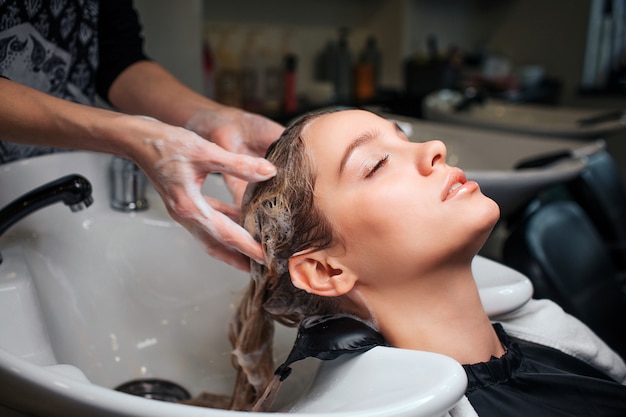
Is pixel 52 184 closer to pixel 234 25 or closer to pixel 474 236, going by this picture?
pixel 474 236

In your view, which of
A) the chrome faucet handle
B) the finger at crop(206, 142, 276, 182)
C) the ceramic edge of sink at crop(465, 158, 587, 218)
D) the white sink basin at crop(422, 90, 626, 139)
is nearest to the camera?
the finger at crop(206, 142, 276, 182)

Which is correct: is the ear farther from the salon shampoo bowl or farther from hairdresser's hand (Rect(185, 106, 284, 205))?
hairdresser's hand (Rect(185, 106, 284, 205))

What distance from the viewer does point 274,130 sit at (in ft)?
3.95

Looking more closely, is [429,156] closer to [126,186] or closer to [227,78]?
A: [126,186]

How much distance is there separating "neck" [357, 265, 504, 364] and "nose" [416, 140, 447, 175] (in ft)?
0.52

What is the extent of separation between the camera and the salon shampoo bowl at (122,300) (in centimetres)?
88

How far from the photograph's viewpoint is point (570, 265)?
5.57 ft

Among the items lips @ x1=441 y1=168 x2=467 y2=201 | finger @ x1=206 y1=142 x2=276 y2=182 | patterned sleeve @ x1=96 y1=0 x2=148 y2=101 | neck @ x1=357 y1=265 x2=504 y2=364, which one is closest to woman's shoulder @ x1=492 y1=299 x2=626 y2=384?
neck @ x1=357 y1=265 x2=504 y2=364

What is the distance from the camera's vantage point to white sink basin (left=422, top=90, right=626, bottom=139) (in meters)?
2.59

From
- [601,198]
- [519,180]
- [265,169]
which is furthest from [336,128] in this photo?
[601,198]

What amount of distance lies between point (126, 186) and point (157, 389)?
1.40ft

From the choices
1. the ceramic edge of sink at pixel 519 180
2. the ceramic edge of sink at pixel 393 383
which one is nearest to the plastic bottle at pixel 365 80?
the ceramic edge of sink at pixel 519 180

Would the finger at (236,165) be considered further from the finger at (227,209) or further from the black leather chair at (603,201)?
the black leather chair at (603,201)

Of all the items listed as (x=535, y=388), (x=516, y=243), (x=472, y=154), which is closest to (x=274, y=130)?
(x=535, y=388)
